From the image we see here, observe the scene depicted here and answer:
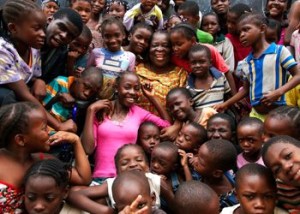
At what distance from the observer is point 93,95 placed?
12.3 ft

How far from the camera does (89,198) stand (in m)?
2.87

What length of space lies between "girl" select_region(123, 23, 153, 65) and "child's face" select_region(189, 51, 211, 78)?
1.64ft

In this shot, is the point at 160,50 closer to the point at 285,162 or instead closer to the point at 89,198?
the point at 89,198

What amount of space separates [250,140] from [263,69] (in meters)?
0.75

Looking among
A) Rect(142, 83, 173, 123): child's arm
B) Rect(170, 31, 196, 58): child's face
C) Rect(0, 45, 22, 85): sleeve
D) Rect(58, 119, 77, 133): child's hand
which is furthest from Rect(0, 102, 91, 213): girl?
Rect(170, 31, 196, 58): child's face

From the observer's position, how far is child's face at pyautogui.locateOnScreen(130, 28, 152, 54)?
4.24 meters

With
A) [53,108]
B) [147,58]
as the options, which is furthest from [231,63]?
[53,108]

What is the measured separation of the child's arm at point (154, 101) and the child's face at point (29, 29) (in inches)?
44.1

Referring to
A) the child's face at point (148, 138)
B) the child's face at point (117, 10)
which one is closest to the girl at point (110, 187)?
the child's face at point (148, 138)

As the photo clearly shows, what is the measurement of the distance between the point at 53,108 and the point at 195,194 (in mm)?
1377

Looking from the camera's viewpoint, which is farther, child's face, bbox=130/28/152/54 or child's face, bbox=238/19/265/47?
child's face, bbox=130/28/152/54

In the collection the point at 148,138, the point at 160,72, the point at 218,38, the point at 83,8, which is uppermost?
the point at 83,8

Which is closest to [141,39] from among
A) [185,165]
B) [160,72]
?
[160,72]

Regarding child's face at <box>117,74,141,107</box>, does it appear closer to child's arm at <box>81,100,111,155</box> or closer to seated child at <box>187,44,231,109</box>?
child's arm at <box>81,100,111,155</box>
